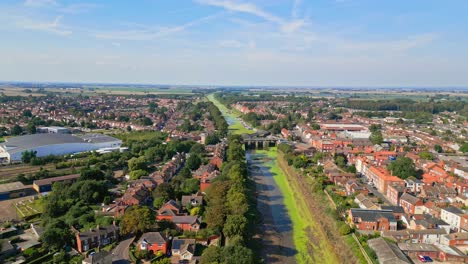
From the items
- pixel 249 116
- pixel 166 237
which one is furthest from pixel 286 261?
pixel 249 116

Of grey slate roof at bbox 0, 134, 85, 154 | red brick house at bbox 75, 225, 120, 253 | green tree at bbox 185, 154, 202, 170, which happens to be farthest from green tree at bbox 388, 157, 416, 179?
grey slate roof at bbox 0, 134, 85, 154

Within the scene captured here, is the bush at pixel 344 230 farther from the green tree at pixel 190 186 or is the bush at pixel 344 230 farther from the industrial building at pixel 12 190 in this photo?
the industrial building at pixel 12 190

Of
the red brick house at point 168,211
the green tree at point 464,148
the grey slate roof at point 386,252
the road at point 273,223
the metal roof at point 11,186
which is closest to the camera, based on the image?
the grey slate roof at point 386,252

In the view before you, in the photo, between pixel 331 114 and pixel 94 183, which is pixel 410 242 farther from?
pixel 331 114

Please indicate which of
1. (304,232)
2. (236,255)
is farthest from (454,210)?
(236,255)

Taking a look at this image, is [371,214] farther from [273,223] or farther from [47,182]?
[47,182]

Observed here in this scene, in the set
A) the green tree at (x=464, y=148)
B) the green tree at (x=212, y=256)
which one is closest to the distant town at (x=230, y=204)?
the green tree at (x=212, y=256)
